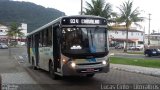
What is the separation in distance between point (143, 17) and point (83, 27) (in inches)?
2034

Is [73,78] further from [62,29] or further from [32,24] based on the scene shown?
[32,24]

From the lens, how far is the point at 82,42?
1556 centimetres

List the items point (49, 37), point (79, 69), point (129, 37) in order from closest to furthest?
point (79, 69)
point (49, 37)
point (129, 37)

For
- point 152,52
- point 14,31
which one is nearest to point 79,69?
point 152,52

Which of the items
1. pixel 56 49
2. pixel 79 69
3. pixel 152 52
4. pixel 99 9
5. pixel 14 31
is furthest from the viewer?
pixel 14 31

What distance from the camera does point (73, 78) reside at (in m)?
18.8

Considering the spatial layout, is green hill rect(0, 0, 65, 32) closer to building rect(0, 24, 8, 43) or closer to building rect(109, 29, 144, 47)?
building rect(0, 24, 8, 43)

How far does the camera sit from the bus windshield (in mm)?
15555

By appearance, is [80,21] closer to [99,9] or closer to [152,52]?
[99,9]

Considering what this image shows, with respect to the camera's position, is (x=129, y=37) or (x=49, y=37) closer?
(x=49, y=37)

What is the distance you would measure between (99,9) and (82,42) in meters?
26.3

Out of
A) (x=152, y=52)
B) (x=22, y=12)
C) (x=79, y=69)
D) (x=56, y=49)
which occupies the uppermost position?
(x=22, y=12)

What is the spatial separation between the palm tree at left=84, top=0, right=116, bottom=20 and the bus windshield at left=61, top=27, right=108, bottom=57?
80.8 ft

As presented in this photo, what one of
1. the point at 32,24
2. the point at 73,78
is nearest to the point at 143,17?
the point at 73,78
